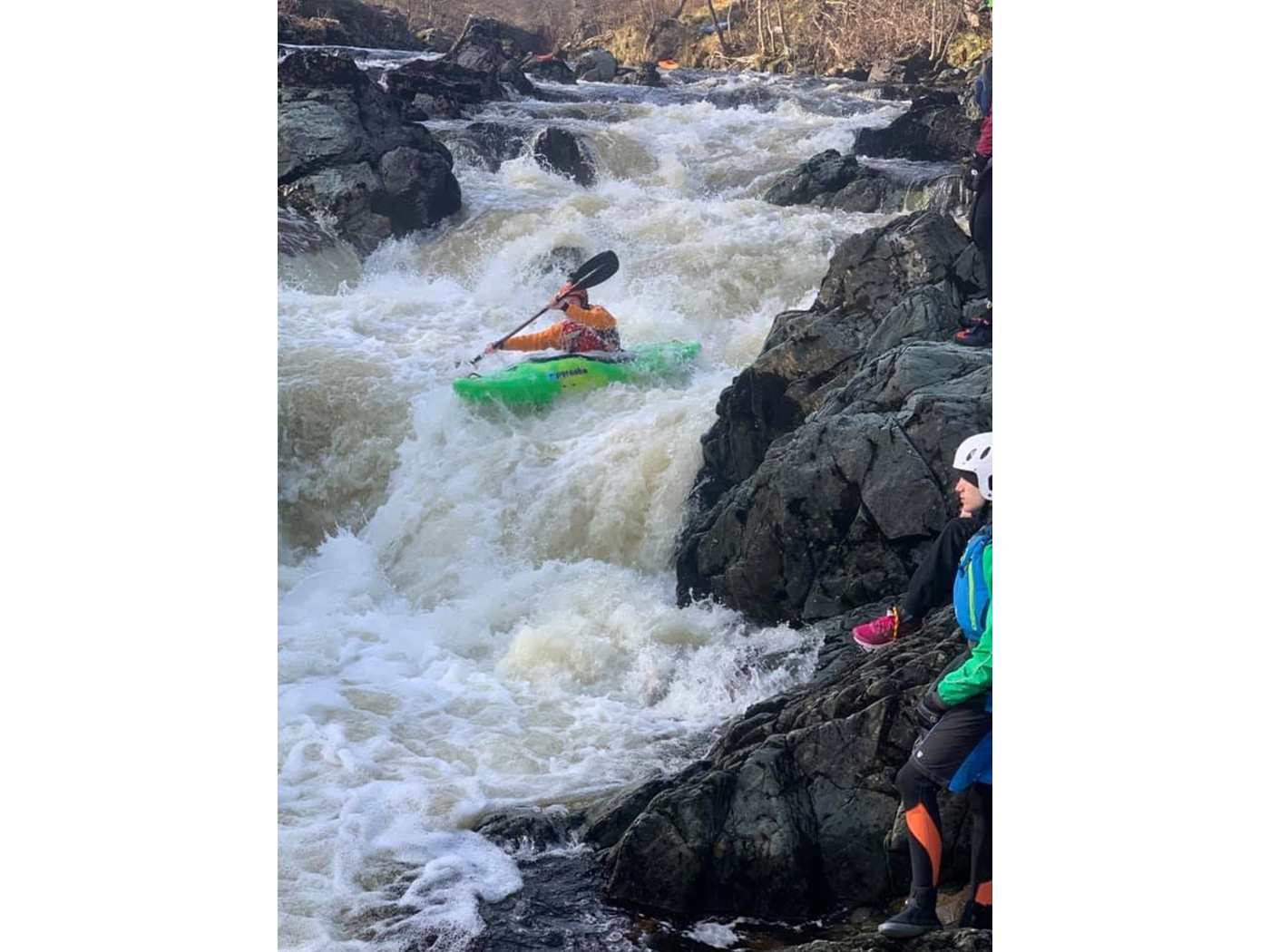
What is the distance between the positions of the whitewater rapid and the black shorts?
0.76 m

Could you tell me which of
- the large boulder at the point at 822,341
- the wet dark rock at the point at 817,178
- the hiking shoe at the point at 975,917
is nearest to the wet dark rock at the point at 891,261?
the large boulder at the point at 822,341

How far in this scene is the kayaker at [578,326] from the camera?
4.61 meters

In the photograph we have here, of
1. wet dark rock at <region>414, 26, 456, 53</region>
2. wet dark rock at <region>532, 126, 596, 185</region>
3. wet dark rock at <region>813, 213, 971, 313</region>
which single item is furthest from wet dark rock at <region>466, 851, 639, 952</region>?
wet dark rock at <region>414, 26, 456, 53</region>

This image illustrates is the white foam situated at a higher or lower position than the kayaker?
lower

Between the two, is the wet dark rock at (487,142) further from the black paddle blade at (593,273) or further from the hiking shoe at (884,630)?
the hiking shoe at (884,630)

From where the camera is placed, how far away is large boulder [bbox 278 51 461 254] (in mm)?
4488

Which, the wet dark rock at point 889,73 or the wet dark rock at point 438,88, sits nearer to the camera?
the wet dark rock at point 889,73

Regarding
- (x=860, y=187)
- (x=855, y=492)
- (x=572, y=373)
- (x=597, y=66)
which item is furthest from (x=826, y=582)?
(x=597, y=66)

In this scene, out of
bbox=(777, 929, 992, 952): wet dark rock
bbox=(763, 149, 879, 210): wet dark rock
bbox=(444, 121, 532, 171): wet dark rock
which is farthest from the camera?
bbox=(444, 121, 532, 171): wet dark rock

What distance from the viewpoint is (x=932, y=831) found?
3246mm

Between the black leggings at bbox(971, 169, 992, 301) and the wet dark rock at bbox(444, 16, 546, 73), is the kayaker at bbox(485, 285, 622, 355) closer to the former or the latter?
the wet dark rock at bbox(444, 16, 546, 73)

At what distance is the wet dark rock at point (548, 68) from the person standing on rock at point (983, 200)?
4.63 feet
